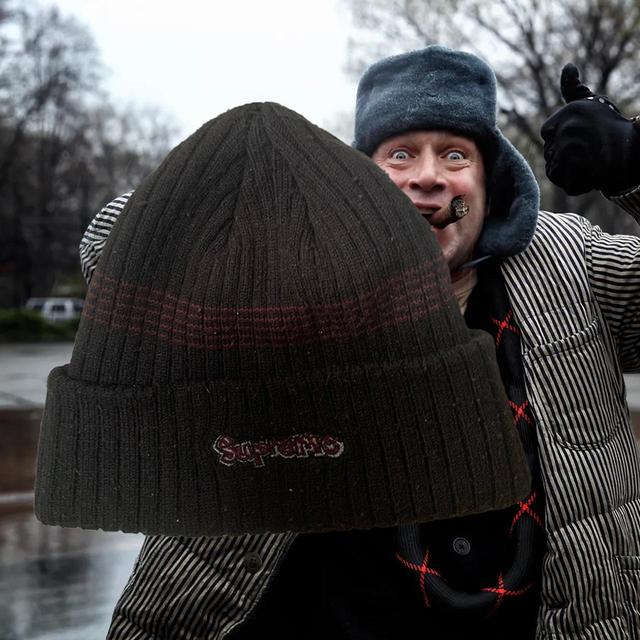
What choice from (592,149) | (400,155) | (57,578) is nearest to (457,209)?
(400,155)

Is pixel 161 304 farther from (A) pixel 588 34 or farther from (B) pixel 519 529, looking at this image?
(A) pixel 588 34

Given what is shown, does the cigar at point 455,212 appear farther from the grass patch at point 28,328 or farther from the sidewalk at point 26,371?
the grass patch at point 28,328

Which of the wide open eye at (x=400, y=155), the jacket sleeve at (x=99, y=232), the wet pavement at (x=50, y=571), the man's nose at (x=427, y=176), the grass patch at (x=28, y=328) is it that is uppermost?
the wide open eye at (x=400, y=155)

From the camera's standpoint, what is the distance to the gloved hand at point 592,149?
75.9 inches

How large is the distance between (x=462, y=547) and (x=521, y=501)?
0.53 ft

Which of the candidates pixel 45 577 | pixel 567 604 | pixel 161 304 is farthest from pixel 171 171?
pixel 45 577

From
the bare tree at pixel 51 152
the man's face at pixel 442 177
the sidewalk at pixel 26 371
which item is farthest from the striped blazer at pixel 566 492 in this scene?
the bare tree at pixel 51 152

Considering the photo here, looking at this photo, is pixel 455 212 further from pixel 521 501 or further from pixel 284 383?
pixel 284 383

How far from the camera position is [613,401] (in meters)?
2.04

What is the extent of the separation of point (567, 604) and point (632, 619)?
0.20 m

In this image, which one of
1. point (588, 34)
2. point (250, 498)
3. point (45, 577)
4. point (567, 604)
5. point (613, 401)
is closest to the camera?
point (250, 498)

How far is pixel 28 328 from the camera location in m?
34.9

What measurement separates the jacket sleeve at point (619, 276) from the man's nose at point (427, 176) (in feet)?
1.15

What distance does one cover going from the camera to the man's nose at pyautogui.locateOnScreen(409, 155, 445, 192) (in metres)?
2.05
